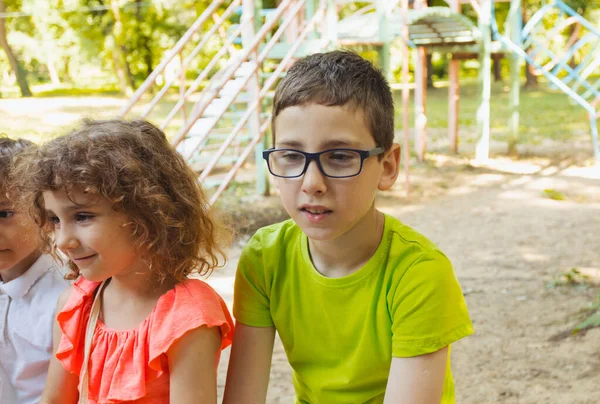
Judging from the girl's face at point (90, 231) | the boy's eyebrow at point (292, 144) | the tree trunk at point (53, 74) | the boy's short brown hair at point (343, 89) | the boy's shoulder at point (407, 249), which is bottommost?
the tree trunk at point (53, 74)

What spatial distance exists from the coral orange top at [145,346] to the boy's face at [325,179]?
0.97 ft

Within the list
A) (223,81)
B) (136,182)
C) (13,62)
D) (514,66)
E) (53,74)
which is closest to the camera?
(136,182)

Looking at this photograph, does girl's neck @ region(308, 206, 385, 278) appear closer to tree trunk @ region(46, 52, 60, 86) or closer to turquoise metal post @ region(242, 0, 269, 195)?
turquoise metal post @ region(242, 0, 269, 195)

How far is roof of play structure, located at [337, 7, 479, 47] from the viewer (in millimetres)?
6879

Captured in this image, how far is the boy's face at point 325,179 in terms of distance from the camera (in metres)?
1.41

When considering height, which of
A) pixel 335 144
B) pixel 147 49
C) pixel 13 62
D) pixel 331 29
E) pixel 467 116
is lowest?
pixel 147 49

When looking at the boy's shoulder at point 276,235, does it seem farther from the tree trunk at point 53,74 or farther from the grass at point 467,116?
the tree trunk at point 53,74

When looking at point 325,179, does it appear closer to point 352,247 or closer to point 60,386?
point 352,247

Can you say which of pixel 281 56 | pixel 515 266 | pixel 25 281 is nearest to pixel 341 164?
pixel 25 281

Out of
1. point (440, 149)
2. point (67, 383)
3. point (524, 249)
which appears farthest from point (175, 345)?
point (440, 149)

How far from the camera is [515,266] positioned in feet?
15.1

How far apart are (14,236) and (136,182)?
536mm

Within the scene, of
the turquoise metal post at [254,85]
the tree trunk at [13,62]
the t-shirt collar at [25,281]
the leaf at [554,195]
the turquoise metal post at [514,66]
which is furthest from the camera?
the tree trunk at [13,62]

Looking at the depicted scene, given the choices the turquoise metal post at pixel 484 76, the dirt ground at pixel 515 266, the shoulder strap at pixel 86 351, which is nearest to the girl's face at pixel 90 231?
the shoulder strap at pixel 86 351
